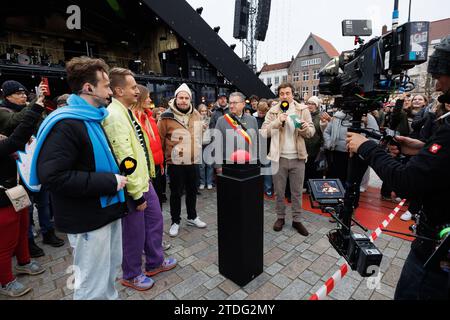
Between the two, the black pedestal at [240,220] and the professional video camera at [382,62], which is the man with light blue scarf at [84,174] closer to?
the black pedestal at [240,220]

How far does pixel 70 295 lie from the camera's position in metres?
2.45

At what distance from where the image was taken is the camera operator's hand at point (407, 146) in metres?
1.62

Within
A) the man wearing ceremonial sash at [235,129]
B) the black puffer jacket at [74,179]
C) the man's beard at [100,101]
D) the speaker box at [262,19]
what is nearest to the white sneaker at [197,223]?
the man wearing ceremonial sash at [235,129]

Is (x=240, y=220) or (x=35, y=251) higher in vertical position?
(x=240, y=220)

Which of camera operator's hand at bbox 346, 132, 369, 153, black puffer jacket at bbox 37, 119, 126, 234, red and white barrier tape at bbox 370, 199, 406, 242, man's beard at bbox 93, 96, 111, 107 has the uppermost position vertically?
man's beard at bbox 93, 96, 111, 107

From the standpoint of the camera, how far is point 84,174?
162 centimetres

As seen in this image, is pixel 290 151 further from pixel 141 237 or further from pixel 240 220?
pixel 141 237

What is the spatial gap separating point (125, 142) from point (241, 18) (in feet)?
62.0

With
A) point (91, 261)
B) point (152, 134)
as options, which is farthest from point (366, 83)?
point (152, 134)

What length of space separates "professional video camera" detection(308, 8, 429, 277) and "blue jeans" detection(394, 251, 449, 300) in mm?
156

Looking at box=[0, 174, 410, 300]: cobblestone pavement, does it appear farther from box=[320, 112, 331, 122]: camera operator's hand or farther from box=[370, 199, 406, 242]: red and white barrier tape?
box=[320, 112, 331, 122]: camera operator's hand

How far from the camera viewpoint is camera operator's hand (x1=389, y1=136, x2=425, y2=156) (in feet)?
5.31

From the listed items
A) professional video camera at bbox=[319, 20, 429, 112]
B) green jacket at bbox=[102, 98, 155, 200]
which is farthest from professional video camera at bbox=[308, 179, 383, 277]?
green jacket at bbox=[102, 98, 155, 200]
